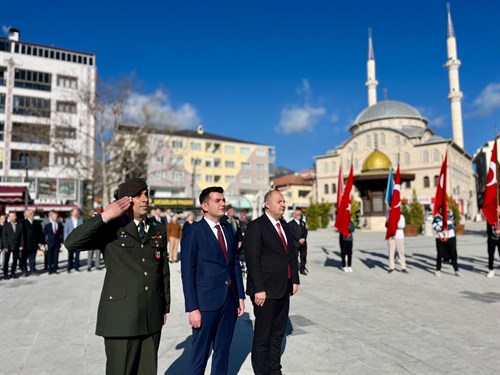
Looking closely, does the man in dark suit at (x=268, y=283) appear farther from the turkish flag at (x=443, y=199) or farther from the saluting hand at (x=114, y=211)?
the turkish flag at (x=443, y=199)

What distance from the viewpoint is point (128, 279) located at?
274cm

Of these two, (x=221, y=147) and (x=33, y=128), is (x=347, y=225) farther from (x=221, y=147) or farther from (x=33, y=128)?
(x=221, y=147)

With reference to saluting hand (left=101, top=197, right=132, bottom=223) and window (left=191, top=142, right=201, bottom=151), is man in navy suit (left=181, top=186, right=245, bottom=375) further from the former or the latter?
window (left=191, top=142, right=201, bottom=151)

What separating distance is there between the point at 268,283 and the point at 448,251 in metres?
8.64

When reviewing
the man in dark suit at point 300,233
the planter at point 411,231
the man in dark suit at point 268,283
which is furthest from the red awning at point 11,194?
the planter at point 411,231

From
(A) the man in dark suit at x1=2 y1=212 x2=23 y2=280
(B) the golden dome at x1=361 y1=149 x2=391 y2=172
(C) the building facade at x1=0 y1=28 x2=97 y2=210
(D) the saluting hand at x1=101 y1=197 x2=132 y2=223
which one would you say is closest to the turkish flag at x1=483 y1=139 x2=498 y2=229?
(D) the saluting hand at x1=101 y1=197 x2=132 y2=223

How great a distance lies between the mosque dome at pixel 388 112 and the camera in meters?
74.5

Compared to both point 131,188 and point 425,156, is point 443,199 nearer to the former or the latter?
point 131,188

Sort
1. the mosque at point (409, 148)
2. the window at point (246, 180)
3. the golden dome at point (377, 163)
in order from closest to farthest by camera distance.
A: the golden dome at point (377, 163) → the mosque at point (409, 148) → the window at point (246, 180)

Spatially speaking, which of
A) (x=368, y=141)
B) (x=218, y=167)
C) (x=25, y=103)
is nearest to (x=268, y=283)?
(x=25, y=103)

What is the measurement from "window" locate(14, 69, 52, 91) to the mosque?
39.9 m

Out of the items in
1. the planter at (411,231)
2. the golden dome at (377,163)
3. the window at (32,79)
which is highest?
the window at (32,79)

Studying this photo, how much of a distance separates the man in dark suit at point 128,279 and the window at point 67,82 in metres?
49.2

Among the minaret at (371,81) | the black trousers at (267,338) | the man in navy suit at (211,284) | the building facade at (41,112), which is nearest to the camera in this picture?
the man in navy suit at (211,284)
